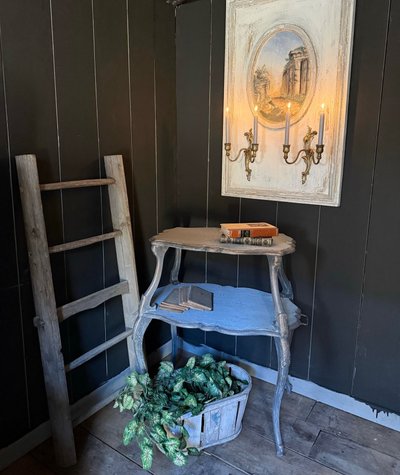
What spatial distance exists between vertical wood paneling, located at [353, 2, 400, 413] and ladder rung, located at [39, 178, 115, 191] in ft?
3.91

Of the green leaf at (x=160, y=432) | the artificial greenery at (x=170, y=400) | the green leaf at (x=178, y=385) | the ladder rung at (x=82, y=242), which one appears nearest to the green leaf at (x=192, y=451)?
the artificial greenery at (x=170, y=400)

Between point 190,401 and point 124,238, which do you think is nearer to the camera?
point 190,401

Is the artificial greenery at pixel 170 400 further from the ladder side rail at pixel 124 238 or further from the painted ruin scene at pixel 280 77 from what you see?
the painted ruin scene at pixel 280 77

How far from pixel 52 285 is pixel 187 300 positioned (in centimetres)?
59

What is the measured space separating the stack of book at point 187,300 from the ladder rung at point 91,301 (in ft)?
0.79

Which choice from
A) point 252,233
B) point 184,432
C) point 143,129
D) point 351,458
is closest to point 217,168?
point 143,129

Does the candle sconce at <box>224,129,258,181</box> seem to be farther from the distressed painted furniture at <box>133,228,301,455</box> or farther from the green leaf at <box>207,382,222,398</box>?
the green leaf at <box>207,382,222,398</box>

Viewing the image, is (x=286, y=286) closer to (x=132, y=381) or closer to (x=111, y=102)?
(x=132, y=381)

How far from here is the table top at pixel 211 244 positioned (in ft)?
5.10

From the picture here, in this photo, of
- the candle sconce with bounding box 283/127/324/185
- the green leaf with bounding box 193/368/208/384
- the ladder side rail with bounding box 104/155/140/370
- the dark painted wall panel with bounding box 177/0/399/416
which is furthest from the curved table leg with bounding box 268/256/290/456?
the ladder side rail with bounding box 104/155/140/370

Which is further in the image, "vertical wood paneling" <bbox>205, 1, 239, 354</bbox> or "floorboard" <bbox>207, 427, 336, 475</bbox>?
"vertical wood paneling" <bbox>205, 1, 239, 354</bbox>

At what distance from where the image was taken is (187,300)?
1839 millimetres

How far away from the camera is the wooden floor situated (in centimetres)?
163

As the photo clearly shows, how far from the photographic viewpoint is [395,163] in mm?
1673
